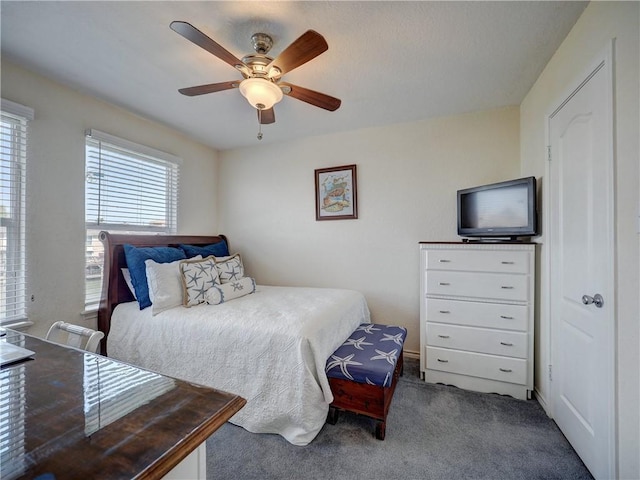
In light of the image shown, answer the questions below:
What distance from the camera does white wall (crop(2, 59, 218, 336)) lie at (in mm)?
2014

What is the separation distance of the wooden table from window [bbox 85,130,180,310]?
1825mm

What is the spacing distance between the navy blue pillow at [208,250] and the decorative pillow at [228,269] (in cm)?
36

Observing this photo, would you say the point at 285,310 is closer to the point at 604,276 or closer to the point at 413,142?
the point at 604,276

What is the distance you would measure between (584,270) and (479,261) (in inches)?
29.8

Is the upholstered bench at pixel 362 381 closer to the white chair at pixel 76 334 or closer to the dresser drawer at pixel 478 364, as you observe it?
the dresser drawer at pixel 478 364

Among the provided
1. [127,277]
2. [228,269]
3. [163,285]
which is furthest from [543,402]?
[127,277]

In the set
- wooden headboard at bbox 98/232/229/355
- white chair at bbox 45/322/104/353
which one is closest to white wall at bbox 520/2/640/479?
white chair at bbox 45/322/104/353

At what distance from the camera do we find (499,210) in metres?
2.36

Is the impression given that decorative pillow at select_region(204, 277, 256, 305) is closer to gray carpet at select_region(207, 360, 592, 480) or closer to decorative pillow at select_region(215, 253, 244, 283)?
decorative pillow at select_region(215, 253, 244, 283)

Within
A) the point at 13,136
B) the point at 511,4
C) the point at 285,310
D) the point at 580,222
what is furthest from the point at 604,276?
the point at 13,136

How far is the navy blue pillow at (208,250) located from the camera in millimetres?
2947

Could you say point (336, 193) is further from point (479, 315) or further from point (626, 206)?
point (626, 206)

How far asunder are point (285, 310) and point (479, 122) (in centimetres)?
254

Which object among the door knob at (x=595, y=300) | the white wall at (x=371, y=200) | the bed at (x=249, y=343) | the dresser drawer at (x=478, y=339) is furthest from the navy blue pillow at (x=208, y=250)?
the door knob at (x=595, y=300)
